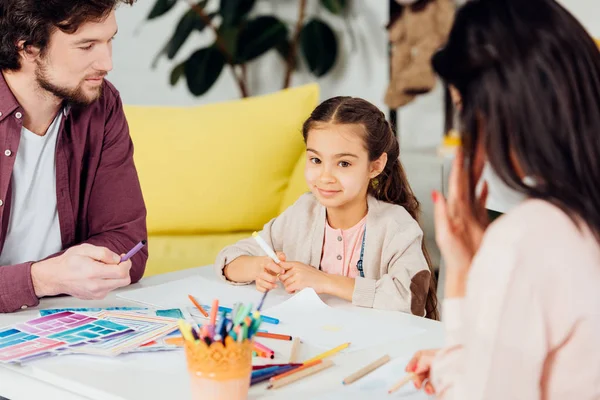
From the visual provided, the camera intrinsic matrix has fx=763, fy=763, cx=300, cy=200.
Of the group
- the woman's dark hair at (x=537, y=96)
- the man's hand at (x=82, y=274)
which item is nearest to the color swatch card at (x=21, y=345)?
the man's hand at (x=82, y=274)

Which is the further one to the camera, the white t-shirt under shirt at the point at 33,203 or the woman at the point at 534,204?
the white t-shirt under shirt at the point at 33,203

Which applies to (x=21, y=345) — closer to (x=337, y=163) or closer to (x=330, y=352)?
(x=330, y=352)

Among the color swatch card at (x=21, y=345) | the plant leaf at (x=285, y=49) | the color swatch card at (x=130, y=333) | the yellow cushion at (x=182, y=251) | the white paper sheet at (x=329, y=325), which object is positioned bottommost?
the yellow cushion at (x=182, y=251)

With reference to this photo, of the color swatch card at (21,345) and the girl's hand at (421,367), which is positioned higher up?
the girl's hand at (421,367)

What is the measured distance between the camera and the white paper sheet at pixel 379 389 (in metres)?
0.97

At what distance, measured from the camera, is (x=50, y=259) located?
1387 millimetres

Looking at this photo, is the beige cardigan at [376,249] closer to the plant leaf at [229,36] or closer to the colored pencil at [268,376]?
the colored pencil at [268,376]

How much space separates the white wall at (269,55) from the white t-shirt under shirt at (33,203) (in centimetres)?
194

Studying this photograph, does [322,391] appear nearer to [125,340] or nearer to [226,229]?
[125,340]

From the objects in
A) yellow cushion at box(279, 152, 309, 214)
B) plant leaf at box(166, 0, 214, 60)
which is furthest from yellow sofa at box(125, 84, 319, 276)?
plant leaf at box(166, 0, 214, 60)

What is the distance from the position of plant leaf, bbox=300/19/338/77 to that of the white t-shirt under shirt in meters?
1.99

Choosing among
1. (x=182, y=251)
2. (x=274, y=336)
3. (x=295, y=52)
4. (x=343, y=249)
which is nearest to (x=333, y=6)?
(x=295, y=52)

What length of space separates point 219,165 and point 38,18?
873 mm

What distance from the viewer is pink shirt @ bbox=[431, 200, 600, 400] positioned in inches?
27.5
